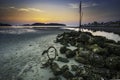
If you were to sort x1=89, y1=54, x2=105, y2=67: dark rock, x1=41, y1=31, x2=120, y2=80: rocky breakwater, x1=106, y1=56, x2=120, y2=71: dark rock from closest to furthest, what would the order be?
x1=41, y1=31, x2=120, y2=80: rocky breakwater < x1=106, y1=56, x2=120, y2=71: dark rock < x1=89, y1=54, x2=105, y2=67: dark rock

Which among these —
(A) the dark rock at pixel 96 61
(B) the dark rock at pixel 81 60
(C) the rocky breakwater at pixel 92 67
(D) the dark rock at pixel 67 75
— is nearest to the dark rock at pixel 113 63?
(C) the rocky breakwater at pixel 92 67

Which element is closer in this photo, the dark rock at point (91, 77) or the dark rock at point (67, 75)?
the dark rock at point (91, 77)

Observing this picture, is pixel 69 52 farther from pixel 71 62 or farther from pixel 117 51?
pixel 117 51

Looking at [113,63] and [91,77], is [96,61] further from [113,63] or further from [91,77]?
[91,77]

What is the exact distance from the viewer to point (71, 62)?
27.3 ft

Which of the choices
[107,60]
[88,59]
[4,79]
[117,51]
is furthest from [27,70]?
→ [117,51]

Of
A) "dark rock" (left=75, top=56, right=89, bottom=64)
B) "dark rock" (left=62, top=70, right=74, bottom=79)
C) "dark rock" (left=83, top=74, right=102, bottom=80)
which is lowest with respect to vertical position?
"dark rock" (left=62, top=70, right=74, bottom=79)

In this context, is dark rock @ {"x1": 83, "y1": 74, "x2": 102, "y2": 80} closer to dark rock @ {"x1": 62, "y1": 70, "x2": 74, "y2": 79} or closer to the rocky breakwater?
the rocky breakwater

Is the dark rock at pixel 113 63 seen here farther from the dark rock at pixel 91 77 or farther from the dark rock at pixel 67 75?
the dark rock at pixel 67 75

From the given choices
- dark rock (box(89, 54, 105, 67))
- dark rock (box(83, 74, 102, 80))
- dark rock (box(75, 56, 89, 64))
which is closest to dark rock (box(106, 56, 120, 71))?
dark rock (box(89, 54, 105, 67))

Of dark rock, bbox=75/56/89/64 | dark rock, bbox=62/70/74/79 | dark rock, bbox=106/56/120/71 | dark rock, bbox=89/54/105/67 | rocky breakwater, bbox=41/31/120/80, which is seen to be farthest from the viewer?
dark rock, bbox=75/56/89/64

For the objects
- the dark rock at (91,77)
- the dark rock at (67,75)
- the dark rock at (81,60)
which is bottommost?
the dark rock at (67,75)

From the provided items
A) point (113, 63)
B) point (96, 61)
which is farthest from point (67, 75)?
point (113, 63)

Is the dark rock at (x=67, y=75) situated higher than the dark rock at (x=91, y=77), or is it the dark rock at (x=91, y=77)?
the dark rock at (x=91, y=77)
